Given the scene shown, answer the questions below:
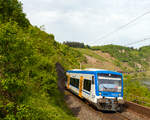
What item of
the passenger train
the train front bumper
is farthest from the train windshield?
the train front bumper

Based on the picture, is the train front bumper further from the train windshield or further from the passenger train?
the train windshield

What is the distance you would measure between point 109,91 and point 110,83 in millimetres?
746

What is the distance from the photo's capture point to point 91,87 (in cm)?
1350

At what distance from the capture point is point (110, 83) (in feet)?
43.0

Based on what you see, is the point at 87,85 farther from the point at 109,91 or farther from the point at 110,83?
the point at 109,91

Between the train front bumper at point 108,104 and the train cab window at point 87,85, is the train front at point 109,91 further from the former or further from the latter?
the train cab window at point 87,85

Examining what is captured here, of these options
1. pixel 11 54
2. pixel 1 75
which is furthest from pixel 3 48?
pixel 1 75

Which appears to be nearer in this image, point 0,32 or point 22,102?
point 0,32

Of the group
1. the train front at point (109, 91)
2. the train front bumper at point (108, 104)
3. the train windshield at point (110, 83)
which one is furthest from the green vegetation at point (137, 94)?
the train windshield at point (110, 83)

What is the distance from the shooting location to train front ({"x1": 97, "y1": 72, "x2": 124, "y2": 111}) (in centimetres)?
1249

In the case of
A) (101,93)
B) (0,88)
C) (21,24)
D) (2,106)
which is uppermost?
(21,24)

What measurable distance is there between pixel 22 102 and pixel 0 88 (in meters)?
0.96

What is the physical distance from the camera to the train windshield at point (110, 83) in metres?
12.8

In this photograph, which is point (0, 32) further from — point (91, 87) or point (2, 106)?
point (91, 87)
